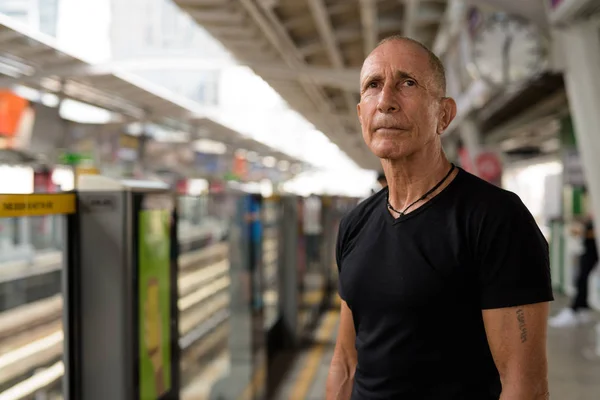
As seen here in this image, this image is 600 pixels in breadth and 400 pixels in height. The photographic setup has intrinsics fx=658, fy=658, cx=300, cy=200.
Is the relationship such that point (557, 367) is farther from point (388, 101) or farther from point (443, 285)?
point (388, 101)

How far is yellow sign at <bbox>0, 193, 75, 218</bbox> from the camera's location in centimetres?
196

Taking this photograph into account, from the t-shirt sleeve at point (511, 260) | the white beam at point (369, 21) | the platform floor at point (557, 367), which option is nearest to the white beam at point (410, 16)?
the white beam at point (369, 21)

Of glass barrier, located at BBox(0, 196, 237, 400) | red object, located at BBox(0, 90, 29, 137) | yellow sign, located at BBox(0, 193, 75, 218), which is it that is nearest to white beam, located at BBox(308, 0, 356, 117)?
glass barrier, located at BBox(0, 196, 237, 400)

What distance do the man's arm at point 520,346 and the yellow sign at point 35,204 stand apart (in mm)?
1399

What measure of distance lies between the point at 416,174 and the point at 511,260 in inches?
13.3

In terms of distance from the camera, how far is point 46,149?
34.8ft

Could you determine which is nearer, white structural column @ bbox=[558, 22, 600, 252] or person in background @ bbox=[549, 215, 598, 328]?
white structural column @ bbox=[558, 22, 600, 252]

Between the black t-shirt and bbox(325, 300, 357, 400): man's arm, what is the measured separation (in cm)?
17

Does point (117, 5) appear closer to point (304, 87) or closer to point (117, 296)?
point (304, 87)

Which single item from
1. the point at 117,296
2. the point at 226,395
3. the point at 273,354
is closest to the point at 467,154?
the point at 273,354

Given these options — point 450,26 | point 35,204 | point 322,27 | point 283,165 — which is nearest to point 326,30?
point 322,27

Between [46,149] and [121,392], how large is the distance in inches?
353

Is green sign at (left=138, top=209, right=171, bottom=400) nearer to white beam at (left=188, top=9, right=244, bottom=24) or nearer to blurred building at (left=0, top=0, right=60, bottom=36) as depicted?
white beam at (left=188, top=9, right=244, bottom=24)

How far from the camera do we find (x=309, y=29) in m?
10.1
